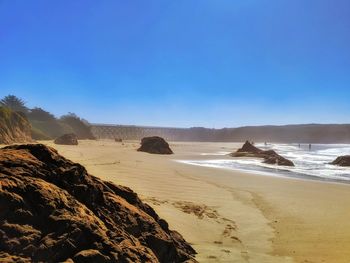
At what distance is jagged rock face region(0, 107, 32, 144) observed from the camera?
93.2 feet

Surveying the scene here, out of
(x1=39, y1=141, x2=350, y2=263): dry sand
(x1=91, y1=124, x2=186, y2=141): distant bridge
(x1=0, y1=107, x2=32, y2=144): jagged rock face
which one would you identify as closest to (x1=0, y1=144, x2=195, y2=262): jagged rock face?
(x1=39, y1=141, x2=350, y2=263): dry sand

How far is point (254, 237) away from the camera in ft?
25.3

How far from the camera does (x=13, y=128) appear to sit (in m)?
30.7

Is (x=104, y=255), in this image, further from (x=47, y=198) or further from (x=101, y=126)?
(x=101, y=126)

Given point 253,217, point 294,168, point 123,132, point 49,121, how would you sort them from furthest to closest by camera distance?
1. point 123,132
2. point 49,121
3. point 294,168
4. point 253,217

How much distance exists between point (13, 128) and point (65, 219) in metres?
28.3

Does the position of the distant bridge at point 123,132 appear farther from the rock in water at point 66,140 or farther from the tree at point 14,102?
the rock in water at point 66,140

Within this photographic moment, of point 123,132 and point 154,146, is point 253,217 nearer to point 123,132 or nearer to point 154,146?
point 154,146

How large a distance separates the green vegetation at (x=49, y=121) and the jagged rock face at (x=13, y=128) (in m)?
19.5

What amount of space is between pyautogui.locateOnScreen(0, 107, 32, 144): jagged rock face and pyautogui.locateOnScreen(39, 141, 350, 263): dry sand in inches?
639

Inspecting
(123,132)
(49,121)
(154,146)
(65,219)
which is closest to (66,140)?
(154,146)

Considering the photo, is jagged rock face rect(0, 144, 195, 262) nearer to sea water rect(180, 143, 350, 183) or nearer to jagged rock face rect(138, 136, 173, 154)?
sea water rect(180, 143, 350, 183)

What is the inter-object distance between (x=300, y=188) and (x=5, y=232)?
12.5 m

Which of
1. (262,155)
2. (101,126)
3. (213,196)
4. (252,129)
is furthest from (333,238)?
(252,129)
